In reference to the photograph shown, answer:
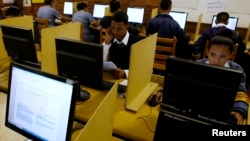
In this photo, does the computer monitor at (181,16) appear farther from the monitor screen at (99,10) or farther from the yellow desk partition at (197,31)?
the monitor screen at (99,10)

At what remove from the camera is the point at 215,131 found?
0.85m

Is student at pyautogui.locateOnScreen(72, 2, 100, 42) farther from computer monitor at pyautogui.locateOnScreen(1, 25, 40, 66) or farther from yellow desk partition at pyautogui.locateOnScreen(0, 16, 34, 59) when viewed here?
computer monitor at pyautogui.locateOnScreen(1, 25, 40, 66)

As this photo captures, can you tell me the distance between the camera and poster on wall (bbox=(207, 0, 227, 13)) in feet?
12.8

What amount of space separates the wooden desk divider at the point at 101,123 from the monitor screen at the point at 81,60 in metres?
0.48

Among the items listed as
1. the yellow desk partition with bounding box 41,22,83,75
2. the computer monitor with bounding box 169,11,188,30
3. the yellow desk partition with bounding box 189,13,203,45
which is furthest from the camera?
the computer monitor with bounding box 169,11,188,30

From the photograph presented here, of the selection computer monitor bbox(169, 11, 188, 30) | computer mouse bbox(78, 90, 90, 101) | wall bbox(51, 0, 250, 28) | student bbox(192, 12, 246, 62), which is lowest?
computer mouse bbox(78, 90, 90, 101)

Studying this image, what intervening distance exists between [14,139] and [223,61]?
1.37m

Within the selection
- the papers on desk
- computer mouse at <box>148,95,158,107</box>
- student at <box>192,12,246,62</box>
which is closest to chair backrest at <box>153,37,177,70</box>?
student at <box>192,12,246,62</box>

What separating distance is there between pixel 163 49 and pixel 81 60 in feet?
Answer: 5.48

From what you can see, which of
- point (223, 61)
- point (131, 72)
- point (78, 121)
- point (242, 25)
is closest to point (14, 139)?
point (78, 121)

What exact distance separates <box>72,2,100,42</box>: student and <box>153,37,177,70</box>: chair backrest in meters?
1.57

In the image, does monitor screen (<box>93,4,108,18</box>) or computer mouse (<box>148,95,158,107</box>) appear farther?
monitor screen (<box>93,4,108,18</box>)

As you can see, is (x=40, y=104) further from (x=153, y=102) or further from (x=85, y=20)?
(x=85, y=20)

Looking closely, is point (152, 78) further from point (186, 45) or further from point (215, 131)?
point (186, 45)
